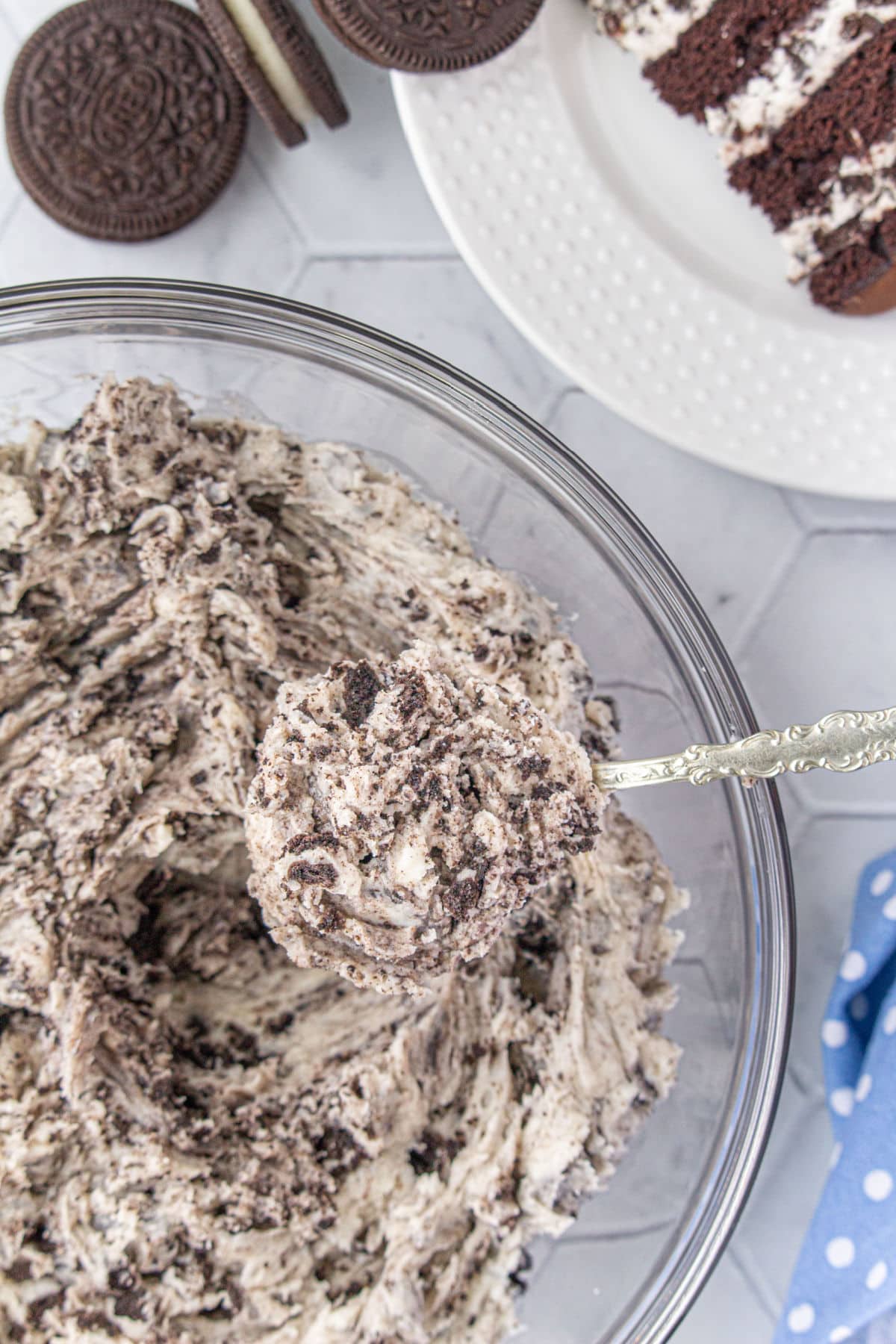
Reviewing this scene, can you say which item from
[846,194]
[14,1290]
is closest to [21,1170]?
[14,1290]

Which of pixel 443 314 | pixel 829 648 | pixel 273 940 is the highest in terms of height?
pixel 443 314

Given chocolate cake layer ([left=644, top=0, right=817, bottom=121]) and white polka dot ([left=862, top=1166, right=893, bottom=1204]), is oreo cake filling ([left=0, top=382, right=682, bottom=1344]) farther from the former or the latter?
chocolate cake layer ([left=644, top=0, right=817, bottom=121])

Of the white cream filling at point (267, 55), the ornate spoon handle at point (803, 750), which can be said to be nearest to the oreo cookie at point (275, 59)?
the white cream filling at point (267, 55)

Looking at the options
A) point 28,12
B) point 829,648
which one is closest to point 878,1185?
point 829,648

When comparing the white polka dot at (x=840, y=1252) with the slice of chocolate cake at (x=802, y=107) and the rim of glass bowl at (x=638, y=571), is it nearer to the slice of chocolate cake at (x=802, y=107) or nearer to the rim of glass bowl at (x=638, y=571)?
the rim of glass bowl at (x=638, y=571)

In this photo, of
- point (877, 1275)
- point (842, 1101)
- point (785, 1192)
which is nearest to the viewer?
point (877, 1275)

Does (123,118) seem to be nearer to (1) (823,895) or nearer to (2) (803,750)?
(2) (803,750)

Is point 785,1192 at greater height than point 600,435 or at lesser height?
lesser
